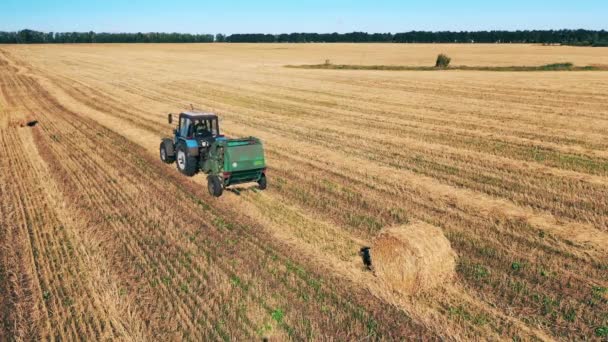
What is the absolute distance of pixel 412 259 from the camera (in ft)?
24.7

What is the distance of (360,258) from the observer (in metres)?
8.80

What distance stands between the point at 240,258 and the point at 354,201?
13.1ft

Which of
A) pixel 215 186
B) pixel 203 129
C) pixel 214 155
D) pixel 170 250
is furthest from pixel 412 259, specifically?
pixel 203 129

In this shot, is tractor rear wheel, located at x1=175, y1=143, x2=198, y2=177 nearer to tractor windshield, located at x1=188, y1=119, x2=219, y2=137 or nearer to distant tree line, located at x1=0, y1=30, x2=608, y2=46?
tractor windshield, located at x1=188, y1=119, x2=219, y2=137

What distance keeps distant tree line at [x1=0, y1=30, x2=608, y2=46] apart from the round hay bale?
130m

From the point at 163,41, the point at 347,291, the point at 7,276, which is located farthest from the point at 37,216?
the point at 163,41

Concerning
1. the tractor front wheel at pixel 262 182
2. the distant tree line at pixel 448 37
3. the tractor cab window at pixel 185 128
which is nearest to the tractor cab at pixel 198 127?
the tractor cab window at pixel 185 128

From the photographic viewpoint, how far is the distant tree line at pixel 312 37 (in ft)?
434

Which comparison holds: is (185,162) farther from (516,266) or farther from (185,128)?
(516,266)

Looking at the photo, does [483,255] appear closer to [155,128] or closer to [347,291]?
[347,291]

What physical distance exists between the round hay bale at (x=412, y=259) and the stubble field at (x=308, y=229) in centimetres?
20

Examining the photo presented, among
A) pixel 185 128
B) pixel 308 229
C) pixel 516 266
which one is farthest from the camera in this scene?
pixel 185 128

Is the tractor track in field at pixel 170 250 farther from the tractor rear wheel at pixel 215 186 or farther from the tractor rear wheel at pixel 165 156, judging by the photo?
the tractor rear wheel at pixel 215 186

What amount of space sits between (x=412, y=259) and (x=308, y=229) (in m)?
3.01
